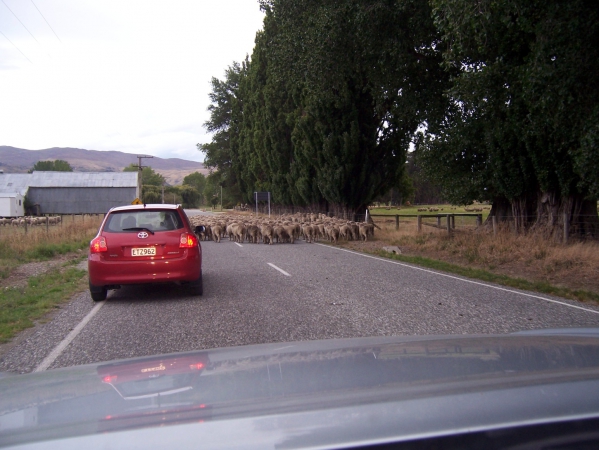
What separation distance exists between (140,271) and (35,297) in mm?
2498

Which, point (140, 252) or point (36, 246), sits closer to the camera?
point (140, 252)

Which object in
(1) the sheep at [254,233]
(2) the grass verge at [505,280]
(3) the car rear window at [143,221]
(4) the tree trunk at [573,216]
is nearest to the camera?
(3) the car rear window at [143,221]

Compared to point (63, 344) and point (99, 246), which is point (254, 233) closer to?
point (99, 246)

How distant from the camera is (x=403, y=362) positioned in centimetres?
280

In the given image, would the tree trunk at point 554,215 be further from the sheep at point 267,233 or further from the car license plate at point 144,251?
the car license plate at point 144,251

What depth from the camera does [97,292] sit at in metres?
9.47

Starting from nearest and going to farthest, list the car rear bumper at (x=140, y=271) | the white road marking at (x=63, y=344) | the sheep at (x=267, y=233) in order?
1. the white road marking at (x=63, y=344)
2. the car rear bumper at (x=140, y=271)
3. the sheep at (x=267, y=233)

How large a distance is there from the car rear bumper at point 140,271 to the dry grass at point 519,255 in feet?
26.5

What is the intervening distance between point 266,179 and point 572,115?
140ft

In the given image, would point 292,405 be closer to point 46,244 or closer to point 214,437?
point 214,437

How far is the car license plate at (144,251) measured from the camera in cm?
928

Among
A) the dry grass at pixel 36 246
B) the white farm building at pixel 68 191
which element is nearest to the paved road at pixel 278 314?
the dry grass at pixel 36 246

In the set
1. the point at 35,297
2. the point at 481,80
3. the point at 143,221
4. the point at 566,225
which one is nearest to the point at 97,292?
the point at 143,221

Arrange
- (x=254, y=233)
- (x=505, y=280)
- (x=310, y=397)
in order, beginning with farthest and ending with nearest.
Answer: (x=254, y=233) → (x=505, y=280) → (x=310, y=397)
